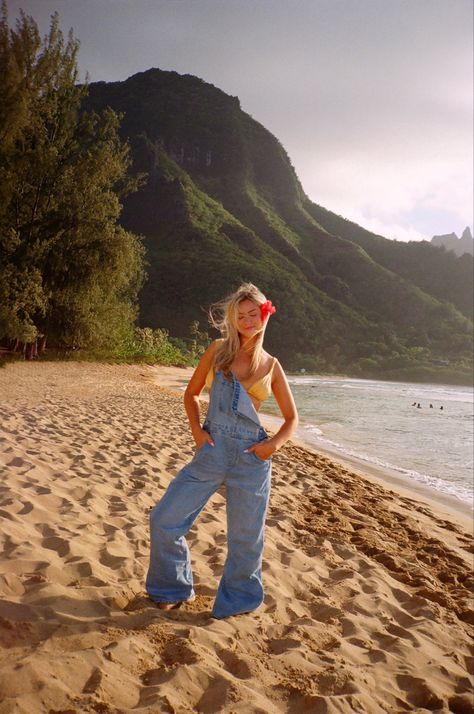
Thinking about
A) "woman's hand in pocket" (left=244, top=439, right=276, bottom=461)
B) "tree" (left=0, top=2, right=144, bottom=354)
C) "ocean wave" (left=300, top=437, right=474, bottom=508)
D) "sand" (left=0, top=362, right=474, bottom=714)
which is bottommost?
"ocean wave" (left=300, top=437, right=474, bottom=508)

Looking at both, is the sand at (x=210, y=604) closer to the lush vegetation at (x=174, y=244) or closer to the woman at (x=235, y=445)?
the woman at (x=235, y=445)

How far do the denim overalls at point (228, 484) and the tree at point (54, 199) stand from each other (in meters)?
17.4

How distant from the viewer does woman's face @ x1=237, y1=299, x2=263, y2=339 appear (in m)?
2.59

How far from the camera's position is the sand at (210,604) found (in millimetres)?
2107

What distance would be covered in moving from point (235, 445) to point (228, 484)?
0.22 meters

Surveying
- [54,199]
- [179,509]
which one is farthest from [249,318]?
[54,199]

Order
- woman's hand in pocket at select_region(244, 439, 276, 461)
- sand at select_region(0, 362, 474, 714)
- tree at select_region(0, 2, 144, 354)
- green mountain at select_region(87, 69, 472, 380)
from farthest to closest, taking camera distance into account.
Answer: green mountain at select_region(87, 69, 472, 380)
tree at select_region(0, 2, 144, 354)
woman's hand in pocket at select_region(244, 439, 276, 461)
sand at select_region(0, 362, 474, 714)

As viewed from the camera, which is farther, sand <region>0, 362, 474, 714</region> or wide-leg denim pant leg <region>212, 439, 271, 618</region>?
wide-leg denim pant leg <region>212, 439, 271, 618</region>

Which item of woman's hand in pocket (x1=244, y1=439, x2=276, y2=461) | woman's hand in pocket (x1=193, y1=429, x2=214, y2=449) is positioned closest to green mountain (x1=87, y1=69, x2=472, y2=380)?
woman's hand in pocket (x1=193, y1=429, x2=214, y2=449)

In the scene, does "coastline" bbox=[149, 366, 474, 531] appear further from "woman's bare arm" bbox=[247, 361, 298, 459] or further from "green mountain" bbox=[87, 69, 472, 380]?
"green mountain" bbox=[87, 69, 472, 380]

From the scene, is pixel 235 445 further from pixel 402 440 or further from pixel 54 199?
pixel 54 199

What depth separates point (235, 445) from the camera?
2.58 metres

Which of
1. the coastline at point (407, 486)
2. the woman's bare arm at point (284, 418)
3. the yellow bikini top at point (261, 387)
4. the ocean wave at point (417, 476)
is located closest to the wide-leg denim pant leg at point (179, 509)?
the woman's bare arm at point (284, 418)

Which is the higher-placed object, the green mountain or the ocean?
the green mountain
